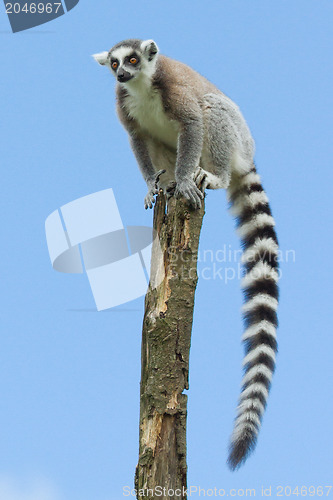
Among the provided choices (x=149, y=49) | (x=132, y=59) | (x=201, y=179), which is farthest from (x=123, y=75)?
(x=201, y=179)

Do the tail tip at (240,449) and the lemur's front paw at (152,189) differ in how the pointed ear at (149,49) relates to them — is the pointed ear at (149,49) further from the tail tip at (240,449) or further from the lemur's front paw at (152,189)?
the tail tip at (240,449)

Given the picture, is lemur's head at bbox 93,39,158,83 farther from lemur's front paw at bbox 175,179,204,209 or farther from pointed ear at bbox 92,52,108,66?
lemur's front paw at bbox 175,179,204,209

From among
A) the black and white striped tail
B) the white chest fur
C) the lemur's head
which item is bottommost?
the black and white striped tail

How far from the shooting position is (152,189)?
6.42 metres

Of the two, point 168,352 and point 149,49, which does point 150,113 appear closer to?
point 149,49

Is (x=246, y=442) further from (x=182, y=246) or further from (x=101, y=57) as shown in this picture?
(x=101, y=57)

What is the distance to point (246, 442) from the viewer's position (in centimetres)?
524

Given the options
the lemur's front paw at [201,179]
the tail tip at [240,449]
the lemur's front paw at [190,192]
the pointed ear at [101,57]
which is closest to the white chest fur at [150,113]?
the pointed ear at [101,57]

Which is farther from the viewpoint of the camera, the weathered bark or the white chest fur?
the white chest fur

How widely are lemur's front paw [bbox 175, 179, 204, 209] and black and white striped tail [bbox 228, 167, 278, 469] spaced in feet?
5.18

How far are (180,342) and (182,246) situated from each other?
39.2 inches

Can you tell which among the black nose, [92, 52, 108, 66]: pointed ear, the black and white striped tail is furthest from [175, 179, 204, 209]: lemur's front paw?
[92, 52, 108, 66]: pointed ear

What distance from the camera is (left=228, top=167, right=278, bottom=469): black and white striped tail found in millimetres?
5426

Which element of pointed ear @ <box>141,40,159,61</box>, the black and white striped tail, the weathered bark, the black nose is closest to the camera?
the weathered bark
